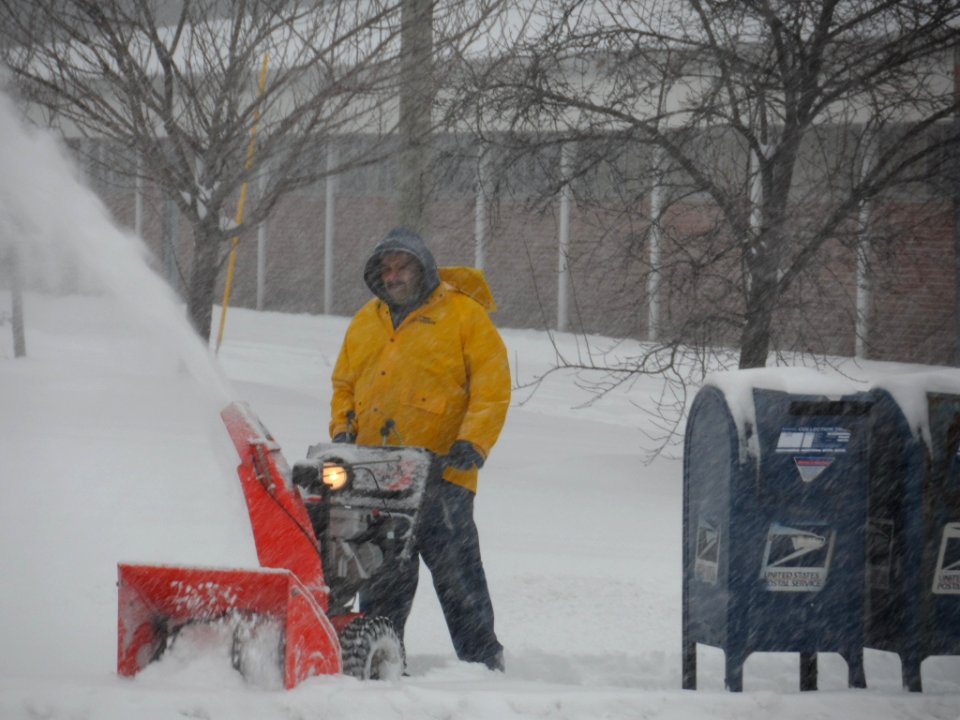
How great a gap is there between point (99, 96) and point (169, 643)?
5.52 metres

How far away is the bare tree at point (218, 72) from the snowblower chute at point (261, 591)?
16.4 feet

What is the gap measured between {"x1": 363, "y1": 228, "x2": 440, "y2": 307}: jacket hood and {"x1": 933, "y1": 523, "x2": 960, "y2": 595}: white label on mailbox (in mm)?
2307

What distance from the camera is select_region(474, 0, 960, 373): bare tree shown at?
23.6 feet

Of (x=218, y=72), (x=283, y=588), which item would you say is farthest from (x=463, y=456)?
(x=218, y=72)

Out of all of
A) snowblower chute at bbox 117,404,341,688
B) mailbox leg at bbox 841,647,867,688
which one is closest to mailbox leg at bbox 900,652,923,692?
mailbox leg at bbox 841,647,867,688

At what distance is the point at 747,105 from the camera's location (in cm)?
758

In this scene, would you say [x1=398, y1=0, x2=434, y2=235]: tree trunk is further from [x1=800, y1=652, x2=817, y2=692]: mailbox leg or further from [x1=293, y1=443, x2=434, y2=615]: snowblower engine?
[x1=800, y1=652, x2=817, y2=692]: mailbox leg

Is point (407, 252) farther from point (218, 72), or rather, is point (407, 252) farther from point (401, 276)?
point (218, 72)

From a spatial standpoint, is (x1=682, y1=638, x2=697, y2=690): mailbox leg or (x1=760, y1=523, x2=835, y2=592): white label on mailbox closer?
(x1=760, y1=523, x2=835, y2=592): white label on mailbox

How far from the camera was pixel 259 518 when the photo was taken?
3840 mm

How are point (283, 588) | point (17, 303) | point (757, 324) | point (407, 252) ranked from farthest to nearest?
point (17, 303)
point (757, 324)
point (407, 252)
point (283, 588)

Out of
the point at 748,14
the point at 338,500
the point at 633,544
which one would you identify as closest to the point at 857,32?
the point at 748,14

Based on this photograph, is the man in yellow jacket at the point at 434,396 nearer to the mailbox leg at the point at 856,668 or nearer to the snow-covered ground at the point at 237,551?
the snow-covered ground at the point at 237,551

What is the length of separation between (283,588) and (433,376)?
57.5 inches
